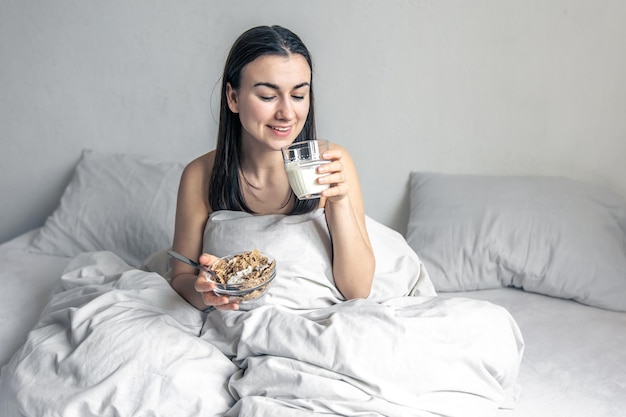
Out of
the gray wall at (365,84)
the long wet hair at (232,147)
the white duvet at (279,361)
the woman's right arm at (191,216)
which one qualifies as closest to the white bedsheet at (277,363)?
the white duvet at (279,361)

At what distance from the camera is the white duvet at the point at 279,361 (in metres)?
1.26

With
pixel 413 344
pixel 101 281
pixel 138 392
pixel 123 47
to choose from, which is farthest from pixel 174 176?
pixel 413 344

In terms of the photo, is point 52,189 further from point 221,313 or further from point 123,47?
point 221,313

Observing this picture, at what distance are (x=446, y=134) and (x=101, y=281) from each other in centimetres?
129

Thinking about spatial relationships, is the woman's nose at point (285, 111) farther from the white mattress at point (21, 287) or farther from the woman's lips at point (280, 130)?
the white mattress at point (21, 287)

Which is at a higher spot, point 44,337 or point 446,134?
point 446,134

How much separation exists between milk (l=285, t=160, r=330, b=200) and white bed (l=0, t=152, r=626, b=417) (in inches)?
9.4

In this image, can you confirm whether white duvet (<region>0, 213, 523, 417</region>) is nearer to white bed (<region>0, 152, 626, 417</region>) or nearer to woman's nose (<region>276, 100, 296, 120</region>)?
white bed (<region>0, 152, 626, 417</region>)

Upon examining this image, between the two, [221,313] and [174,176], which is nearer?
[221,313]

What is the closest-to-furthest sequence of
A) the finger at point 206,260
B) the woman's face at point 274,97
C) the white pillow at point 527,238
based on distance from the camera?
the finger at point 206,260 < the woman's face at point 274,97 < the white pillow at point 527,238

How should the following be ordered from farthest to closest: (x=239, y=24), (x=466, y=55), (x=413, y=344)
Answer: (x=239, y=24), (x=466, y=55), (x=413, y=344)

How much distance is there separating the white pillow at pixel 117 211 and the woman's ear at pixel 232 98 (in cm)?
85

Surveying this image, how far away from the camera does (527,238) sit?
80.0 inches

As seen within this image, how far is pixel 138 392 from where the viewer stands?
131 centimetres
